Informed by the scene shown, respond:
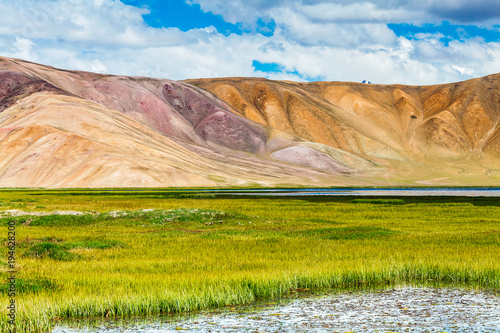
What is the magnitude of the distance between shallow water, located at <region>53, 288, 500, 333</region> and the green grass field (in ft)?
2.61

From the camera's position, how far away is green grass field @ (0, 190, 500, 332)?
14.4 m

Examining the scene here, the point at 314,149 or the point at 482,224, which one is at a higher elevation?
the point at 314,149

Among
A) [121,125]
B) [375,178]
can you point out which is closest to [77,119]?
[121,125]

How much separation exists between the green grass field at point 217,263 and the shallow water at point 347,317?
0.79m

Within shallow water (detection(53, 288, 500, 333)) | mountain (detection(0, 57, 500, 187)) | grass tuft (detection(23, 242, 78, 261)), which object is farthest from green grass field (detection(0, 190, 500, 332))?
Result: mountain (detection(0, 57, 500, 187))

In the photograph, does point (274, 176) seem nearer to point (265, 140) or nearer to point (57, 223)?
point (265, 140)

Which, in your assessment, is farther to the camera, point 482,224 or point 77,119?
point 77,119

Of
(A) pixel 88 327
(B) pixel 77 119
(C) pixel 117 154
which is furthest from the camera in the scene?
(B) pixel 77 119

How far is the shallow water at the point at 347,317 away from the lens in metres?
12.7

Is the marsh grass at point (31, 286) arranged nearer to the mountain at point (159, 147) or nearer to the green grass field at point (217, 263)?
the green grass field at point (217, 263)

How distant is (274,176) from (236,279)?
13345 centimetres

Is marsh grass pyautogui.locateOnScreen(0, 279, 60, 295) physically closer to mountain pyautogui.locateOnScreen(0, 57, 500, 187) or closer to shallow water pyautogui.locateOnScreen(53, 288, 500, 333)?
shallow water pyautogui.locateOnScreen(53, 288, 500, 333)

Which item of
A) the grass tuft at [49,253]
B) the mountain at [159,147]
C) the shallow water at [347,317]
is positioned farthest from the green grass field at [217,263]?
the mountain at [159,147]

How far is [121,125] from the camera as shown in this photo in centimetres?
14788
